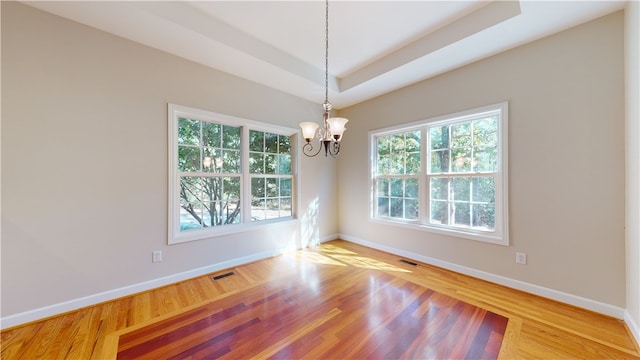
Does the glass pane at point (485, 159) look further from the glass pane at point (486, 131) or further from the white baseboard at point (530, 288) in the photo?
the white baseboard at point (530, 288)

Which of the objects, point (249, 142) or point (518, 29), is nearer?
point (518, 29)

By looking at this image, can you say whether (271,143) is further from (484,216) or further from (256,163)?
(484,216)

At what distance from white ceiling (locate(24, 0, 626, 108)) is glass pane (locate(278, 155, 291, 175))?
4.13 feet

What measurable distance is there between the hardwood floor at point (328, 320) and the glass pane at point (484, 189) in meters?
1.00

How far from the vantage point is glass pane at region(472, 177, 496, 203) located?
109 inches

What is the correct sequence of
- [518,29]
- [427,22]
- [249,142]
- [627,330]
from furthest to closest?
[249,142]
[427,22]
[518,29]
[627,330]

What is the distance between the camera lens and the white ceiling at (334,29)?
2082 millimetres

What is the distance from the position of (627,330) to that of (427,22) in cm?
325

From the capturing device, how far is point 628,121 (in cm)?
193

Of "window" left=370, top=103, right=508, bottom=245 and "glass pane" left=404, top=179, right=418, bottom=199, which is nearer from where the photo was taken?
"window" left=370, top=103, right=508, bottom=245

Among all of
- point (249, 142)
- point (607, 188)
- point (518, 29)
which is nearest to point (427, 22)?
point (518, 29)

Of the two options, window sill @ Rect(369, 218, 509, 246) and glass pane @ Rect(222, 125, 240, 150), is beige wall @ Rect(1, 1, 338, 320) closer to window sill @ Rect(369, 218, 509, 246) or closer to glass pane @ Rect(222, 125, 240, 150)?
glass pane @ Rect(222, 125, 240, 150)

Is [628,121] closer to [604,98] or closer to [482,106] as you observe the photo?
[604,98]

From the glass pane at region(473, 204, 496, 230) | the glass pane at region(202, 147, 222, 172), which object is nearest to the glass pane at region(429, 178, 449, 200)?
the glass pane at region(473, 204, 496, 230)
